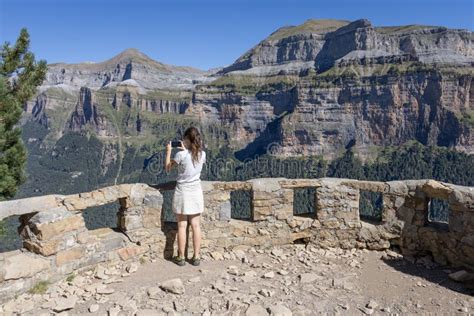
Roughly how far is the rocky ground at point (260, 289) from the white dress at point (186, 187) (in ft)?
4.41

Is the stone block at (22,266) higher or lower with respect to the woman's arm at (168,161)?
lower

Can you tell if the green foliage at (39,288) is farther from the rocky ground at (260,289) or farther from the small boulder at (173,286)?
the small boulder at (173,286)

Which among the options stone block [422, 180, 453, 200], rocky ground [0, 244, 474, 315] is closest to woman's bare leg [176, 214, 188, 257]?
rocky ground [0, 244, 474, 315]

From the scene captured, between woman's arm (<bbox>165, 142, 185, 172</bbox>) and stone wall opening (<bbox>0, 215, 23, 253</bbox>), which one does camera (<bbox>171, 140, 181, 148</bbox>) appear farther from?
stone wall opening (<bbox>0, 215, 23, 253</bbox>)

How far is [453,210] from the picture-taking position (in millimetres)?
8156

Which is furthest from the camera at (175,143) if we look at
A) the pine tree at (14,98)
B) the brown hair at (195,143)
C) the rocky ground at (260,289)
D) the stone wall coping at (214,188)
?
the pine tree at (14,98)

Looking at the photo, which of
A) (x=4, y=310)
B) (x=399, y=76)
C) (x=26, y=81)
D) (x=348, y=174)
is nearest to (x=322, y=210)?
(x=4, y=310)

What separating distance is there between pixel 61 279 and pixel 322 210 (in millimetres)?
6088

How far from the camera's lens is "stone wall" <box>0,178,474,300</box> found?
7184 millimetres

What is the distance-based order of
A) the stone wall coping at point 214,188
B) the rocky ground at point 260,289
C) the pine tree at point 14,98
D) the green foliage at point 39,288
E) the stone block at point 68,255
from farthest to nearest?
the pine tree at point 14,98, the stone block at point 68,255, the stone wall coping at point 214,188, the green foliage at point 39,288, the rocky ground at point 260,289

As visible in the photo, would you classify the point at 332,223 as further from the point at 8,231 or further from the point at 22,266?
the point at 8,231

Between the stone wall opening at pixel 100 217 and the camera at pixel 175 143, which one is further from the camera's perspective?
the stone wall opening at pixel 100 217

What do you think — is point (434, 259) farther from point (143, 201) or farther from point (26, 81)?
point (26, 81)

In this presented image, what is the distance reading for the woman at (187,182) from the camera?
7.91 meters
